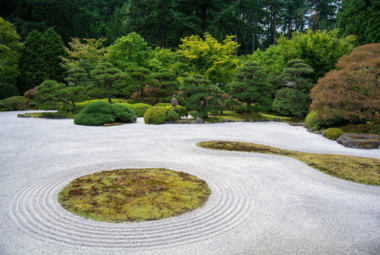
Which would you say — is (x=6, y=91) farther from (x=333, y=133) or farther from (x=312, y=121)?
(x=333, y=133)

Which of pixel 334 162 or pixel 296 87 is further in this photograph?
pixel 296 87

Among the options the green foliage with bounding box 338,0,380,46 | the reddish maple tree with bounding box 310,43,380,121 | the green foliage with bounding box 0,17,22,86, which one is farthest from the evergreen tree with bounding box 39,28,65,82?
the green foliage with bounding box 338,0,380,46

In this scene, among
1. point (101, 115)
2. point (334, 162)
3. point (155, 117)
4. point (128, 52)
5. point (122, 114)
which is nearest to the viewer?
point (334, 162)

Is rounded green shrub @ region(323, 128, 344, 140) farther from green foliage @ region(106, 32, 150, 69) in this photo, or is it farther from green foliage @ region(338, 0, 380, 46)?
green foliage @ region(106, 32, 150, 69)

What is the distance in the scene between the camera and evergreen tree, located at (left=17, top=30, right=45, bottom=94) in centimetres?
2048

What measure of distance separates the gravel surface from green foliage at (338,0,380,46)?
730 inches

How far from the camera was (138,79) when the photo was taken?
17.8 m

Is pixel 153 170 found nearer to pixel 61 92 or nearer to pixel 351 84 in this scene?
pixel 351 84

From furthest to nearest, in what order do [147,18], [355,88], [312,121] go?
[147,18]
[312,121]
[355,88]

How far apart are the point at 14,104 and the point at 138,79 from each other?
28.5 ft

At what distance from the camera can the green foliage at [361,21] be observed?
1790 cm

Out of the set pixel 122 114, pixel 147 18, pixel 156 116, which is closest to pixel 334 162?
pixel 156 116

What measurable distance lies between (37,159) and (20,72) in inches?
779

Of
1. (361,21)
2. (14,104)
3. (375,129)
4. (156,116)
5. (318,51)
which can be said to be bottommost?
(375,129)
